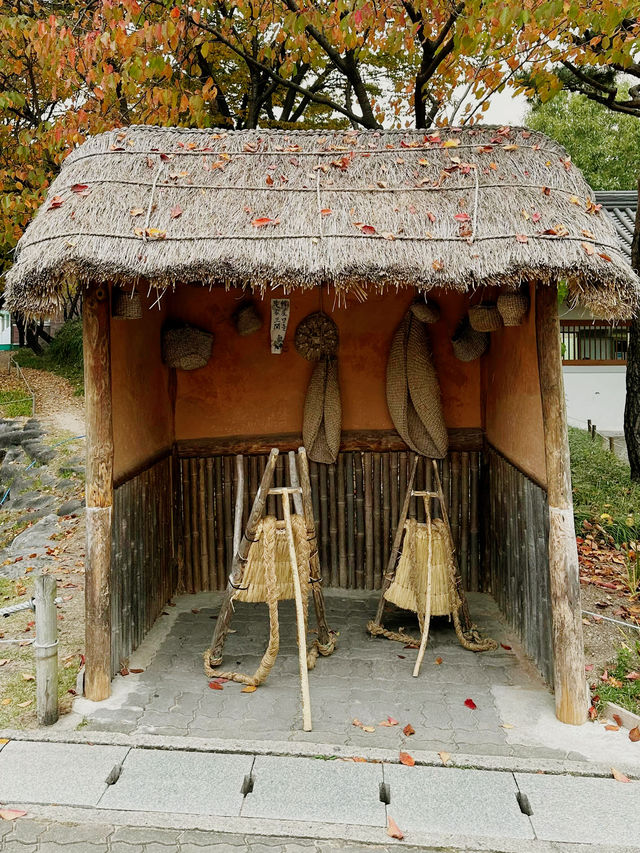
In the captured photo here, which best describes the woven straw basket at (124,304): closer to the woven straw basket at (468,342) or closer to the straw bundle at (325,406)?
the straw bundle at (325,406)

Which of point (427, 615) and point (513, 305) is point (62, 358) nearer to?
point (427, 615)

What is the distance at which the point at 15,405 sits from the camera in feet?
41.9

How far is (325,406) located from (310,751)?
9.38 ft

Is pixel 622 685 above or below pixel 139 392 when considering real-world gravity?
below

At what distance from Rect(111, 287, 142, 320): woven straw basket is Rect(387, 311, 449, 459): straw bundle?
228 cm

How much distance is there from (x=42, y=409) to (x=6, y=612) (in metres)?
9.86

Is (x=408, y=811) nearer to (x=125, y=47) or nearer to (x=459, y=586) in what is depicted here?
(x=459, y=586)

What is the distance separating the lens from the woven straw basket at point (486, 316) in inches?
185

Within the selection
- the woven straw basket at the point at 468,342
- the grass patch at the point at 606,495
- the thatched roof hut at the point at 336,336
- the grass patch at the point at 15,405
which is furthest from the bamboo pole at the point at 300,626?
the grass patch at the point at 15,405

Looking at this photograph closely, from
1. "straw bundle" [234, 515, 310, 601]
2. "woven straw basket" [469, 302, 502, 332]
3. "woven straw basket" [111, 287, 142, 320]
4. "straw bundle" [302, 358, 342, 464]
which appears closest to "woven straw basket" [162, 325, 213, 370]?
"straw bundle" [302, 358, 342, 464]

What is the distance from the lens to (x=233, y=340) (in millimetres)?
5793

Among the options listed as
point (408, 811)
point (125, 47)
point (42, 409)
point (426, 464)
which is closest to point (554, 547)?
point (408, 811)

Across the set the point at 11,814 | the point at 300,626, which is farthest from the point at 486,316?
the point at 11,814

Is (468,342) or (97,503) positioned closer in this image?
(97,503)
